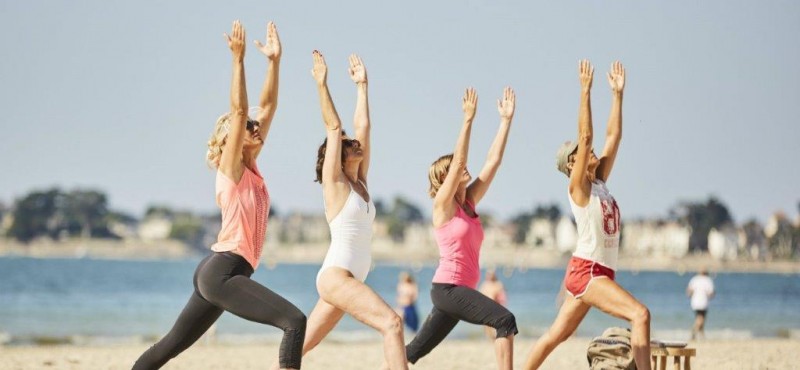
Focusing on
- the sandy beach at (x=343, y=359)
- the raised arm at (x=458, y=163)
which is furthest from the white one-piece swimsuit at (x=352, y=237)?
the sandy beach at (x=343, y=359)

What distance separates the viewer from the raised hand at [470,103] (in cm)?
995

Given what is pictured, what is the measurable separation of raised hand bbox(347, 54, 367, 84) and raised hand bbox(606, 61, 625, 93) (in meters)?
1.97

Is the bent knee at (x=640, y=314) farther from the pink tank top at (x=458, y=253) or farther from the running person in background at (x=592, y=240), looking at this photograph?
the pink tank top at (x=458, y=253)

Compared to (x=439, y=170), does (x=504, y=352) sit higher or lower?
A: lower

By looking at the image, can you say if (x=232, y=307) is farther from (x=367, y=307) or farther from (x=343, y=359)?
(x=343, y=359)

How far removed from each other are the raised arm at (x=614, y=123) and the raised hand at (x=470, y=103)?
3.44 feet

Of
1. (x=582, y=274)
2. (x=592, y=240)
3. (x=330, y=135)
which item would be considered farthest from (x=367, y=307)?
(x=592, y=240)

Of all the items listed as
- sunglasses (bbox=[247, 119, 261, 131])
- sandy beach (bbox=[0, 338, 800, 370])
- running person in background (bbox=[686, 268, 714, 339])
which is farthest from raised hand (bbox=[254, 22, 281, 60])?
running person in background (bbox=[686, 268, 714, 339])

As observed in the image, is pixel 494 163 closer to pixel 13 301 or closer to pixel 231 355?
pixel 231 355

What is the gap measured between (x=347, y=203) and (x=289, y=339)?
1248mm

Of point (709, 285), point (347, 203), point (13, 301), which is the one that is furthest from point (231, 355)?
point (13, 301)

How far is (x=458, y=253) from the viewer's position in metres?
9.98

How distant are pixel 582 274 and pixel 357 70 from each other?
2.27m

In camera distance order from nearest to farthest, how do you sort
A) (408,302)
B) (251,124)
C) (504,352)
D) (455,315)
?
(251,124)
(504,352)
(455,315)
(408,302)
